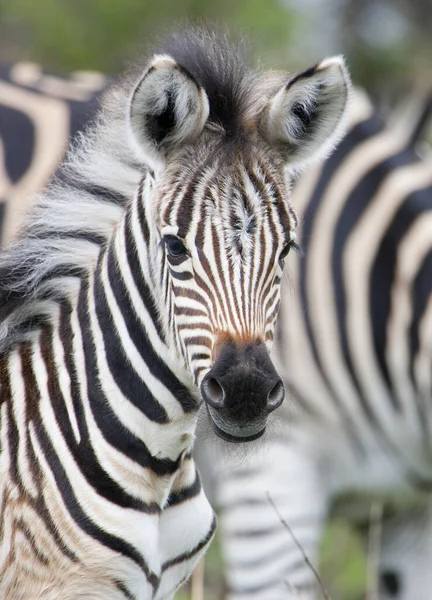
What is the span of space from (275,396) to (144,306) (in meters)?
0.78

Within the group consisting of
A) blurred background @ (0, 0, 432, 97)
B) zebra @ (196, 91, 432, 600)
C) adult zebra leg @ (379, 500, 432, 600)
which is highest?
blurred background @ (0, 0, 432, 97)

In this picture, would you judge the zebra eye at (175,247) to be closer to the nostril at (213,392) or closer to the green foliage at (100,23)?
the nostril at (213,392)

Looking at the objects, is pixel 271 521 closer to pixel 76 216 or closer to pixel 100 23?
pixel 76 216

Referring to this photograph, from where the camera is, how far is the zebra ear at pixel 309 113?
176 inches

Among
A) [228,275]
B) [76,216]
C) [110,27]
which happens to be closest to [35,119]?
[76,216]

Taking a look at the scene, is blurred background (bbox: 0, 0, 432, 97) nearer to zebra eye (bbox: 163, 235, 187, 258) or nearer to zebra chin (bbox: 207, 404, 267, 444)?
zebra eye (bbox: 163, 235, 187, 258)

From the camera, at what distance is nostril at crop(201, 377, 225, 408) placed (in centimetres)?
399

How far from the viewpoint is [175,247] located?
426 centimetres

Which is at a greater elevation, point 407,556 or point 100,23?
point 100,23

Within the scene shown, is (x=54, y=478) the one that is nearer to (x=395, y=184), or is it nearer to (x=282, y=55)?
(x=395, y=184)

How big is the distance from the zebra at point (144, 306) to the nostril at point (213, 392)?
0.04 metres

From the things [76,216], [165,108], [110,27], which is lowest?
[76,216]

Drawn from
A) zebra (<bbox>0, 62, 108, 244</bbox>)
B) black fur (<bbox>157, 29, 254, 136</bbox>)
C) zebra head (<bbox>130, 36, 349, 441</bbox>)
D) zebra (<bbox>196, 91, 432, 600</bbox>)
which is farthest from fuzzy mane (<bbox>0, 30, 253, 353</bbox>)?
zebra (<bbox>196, 91, 432, 600</bbox>)

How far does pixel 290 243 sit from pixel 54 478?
4.18 feet
